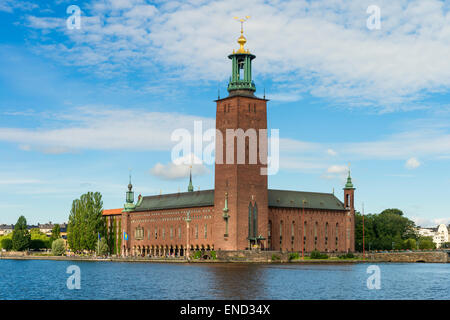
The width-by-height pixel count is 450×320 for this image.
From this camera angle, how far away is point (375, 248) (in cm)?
13338

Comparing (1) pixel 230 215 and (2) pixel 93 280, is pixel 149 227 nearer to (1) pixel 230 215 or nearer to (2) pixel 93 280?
(1) pixel 230 215

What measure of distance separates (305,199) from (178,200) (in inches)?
877

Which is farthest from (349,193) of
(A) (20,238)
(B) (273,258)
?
(A) (20,238)

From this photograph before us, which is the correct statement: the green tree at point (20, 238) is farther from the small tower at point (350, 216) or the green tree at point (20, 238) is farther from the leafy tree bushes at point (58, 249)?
the small tower at point (350, 216)

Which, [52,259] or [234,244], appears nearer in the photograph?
[234,244]

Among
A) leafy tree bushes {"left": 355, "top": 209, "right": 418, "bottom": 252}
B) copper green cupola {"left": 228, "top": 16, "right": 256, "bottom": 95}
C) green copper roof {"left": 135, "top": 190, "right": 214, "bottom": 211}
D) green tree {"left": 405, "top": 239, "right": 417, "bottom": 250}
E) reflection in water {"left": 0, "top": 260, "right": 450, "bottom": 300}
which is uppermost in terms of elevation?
copper green cupola {"left": 228, "top": 16, "right": 256, "bottom": 95}

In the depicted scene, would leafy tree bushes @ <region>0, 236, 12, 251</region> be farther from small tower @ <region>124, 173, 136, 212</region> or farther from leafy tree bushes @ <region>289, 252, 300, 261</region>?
leafy tree bushes @ <region>289, 252, 300, 261</region>

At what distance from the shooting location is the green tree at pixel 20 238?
139375 mm

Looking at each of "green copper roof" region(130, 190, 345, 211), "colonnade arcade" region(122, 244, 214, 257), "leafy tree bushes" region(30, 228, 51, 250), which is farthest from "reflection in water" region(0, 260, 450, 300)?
"leafy tree bushes" region(30, 228, 51, 250)

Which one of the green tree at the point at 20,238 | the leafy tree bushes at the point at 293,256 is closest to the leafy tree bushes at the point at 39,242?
the green tree at the point at 20,238

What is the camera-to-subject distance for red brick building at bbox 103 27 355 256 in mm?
102562
